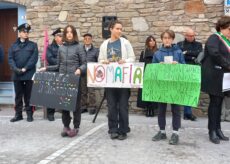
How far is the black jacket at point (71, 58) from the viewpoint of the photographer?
18.9 ft

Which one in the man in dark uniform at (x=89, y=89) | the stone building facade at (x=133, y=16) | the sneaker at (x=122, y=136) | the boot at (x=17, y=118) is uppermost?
the stone building facade at (x=133, y=16)

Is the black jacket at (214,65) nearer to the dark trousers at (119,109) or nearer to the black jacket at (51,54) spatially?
the dark trousers at (119,109)

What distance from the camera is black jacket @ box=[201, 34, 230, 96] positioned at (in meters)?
5.31

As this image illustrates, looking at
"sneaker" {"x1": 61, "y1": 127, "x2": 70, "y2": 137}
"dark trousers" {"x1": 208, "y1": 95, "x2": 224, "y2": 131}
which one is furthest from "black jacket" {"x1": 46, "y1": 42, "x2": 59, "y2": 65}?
"dark trousers" {"x1": 208, "y1": 95, "x2": 224, "y2": 131}

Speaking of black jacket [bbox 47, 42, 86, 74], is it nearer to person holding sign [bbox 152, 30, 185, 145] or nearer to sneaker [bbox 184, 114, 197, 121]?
person holding sign [bbox 152, 30, 185, 145]

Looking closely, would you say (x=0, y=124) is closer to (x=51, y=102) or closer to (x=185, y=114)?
(x=51, y=102)

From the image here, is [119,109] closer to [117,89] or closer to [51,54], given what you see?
[117,89]

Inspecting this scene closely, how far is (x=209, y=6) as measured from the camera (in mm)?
7863

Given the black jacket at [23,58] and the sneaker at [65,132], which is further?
the black jacket at [23,58]

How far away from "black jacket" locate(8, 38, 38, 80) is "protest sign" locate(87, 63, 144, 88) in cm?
209

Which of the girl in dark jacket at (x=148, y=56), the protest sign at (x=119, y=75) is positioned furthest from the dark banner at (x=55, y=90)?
the girl in dark jacket at (x=148, y=56)

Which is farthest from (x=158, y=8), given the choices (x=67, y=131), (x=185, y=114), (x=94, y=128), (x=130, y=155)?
(x=130, y=155)

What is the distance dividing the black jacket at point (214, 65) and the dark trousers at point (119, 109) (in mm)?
1230

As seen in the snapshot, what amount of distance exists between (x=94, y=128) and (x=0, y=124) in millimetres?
1915
